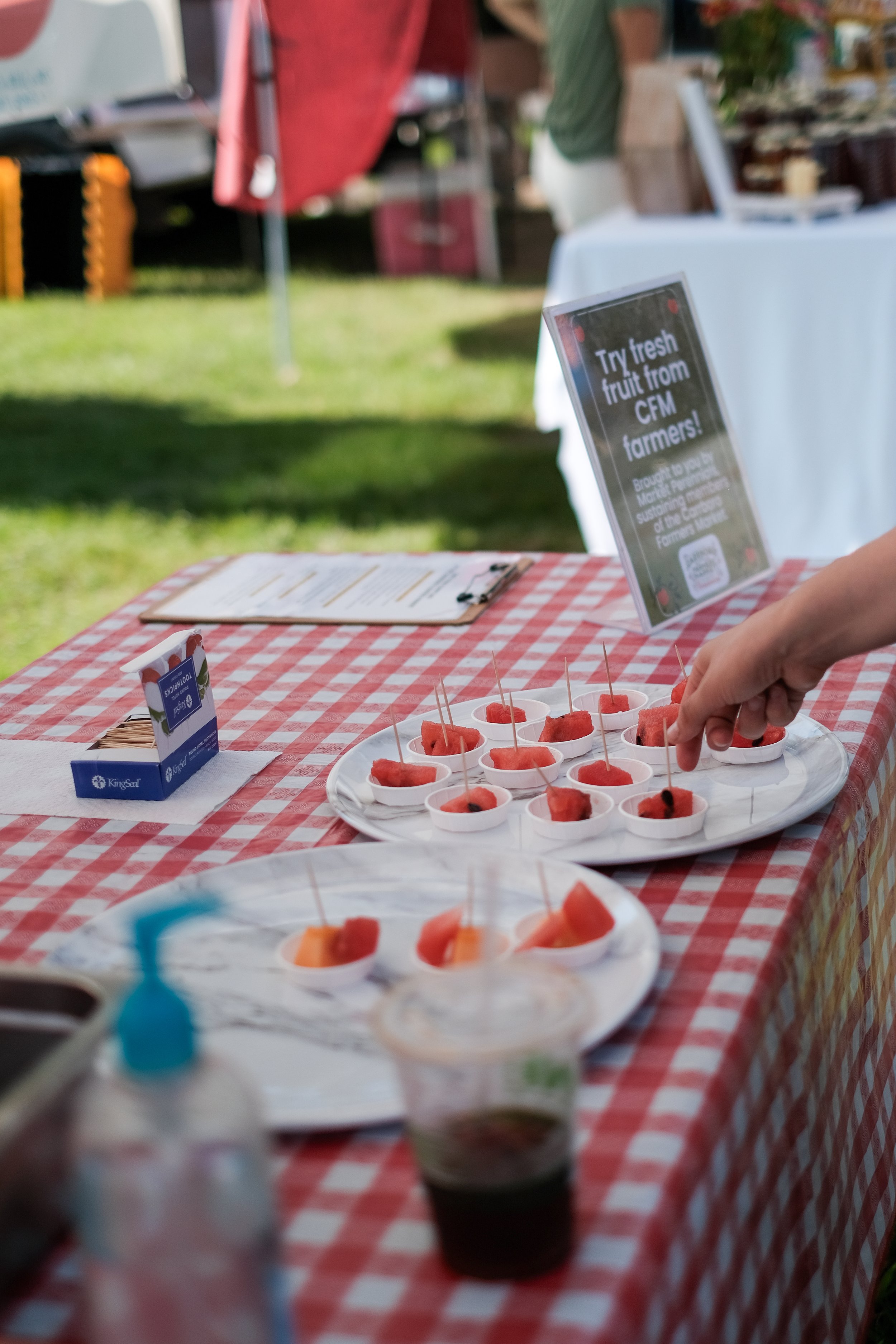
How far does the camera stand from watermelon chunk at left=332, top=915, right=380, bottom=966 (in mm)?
953

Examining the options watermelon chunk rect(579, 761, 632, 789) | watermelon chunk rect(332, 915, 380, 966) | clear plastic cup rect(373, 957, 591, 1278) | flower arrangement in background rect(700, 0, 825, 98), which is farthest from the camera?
flower arrangement in background rect(700, 0, 825, 98)

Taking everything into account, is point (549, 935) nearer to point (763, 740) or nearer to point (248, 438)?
point (763, 740)

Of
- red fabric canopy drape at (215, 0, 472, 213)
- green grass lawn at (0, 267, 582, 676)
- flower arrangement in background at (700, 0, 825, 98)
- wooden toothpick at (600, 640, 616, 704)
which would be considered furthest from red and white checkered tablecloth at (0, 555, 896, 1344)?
red fabric canopy drape at (215, 0, 472, 213)

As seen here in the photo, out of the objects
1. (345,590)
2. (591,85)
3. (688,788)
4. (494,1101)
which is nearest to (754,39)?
(591,85)

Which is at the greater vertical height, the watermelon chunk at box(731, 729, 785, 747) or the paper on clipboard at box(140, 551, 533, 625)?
the watermelon chunk at box(731, 729, 785, 747)

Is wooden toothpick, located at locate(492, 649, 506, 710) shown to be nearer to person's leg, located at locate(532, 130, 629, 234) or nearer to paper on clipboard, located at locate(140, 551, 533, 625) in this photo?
paper on clipboard, located at locate(140, 551, 533, 625)

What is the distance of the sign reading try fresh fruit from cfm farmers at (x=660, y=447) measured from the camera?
5.49 ft

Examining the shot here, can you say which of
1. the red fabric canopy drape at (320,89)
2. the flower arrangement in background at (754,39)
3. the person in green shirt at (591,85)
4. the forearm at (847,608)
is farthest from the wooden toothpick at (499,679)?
the red fabric canopy drape at (320,89)

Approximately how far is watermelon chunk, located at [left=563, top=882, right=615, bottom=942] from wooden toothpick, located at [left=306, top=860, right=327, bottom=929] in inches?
6.4

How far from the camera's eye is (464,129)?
9359mm

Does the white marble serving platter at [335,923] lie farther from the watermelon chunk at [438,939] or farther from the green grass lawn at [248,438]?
the green grass lawn at [248,438]

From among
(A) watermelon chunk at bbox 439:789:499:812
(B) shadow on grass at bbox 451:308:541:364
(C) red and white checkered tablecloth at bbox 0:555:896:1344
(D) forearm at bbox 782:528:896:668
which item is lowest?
(B) shadow on grass at bbox 451:308:541:364

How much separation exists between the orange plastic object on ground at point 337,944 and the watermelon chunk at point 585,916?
0.13m

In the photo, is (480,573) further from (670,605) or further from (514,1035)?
(514,1035)
